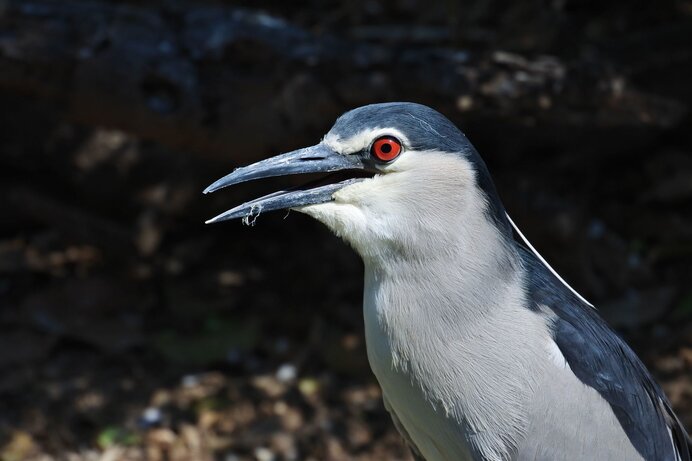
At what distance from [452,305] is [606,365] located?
1.47ft

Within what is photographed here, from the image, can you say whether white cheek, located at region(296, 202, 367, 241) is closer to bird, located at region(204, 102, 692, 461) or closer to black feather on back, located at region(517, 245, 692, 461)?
bird, located at region(204, 102, 692, 461)

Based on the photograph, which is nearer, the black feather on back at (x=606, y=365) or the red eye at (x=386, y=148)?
the red eye at (x=386, y=148)

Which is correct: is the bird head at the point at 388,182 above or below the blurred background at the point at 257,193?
above

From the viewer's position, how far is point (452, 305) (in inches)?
93.0

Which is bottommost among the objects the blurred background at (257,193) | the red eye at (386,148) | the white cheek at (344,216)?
the blurred background at (257,193)

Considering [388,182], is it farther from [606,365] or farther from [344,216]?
[606,365]

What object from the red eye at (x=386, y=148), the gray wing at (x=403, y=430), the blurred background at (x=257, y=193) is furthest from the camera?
the blurred background at (x=257, y=193)

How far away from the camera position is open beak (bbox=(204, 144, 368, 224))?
7.44ft

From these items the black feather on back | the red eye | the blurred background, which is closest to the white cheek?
the red eye

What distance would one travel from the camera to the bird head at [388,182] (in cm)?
226

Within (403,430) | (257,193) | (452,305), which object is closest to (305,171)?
(452,305)

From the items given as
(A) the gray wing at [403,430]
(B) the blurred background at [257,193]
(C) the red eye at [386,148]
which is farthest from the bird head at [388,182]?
(B) the blurred background at [257,193]

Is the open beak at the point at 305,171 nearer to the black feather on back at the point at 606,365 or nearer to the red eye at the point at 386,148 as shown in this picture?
the red eye at the point at 386,148

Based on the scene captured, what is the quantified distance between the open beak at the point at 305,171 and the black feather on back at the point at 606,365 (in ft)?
1.95
